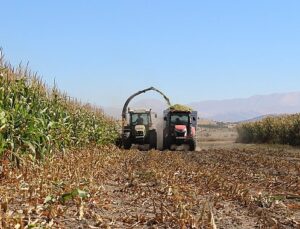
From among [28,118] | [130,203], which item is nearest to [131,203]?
[130,203]

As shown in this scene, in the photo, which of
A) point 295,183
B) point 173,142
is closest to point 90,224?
point 295,183

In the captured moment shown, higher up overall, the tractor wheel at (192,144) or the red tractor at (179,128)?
the red tractor at (179,128)

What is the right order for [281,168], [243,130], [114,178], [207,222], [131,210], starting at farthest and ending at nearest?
[243,130], [281,168], [114,178], [131,210], [207,222]

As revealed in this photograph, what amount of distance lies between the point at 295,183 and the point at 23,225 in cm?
628

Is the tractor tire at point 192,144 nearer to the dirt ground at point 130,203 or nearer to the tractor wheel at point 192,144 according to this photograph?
the tractor wheel at point 192,144

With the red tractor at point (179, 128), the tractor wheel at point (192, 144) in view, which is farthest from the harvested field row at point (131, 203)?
the tractor wheel at point (192, 144)

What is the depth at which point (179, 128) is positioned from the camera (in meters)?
22.3

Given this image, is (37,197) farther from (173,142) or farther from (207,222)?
(173,142)

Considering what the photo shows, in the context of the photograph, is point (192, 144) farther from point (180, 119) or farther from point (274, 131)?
point (274, 131)

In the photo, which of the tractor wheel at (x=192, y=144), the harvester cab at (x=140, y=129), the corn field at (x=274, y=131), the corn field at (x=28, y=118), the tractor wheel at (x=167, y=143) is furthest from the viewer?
the corn field at (x=274, y=131)

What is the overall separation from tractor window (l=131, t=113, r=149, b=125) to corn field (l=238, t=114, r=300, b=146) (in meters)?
9.70

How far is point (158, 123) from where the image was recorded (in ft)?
88.1

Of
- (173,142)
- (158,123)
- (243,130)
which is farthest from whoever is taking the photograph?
(243,130)

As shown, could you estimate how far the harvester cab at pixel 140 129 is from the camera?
22359 millimetres
